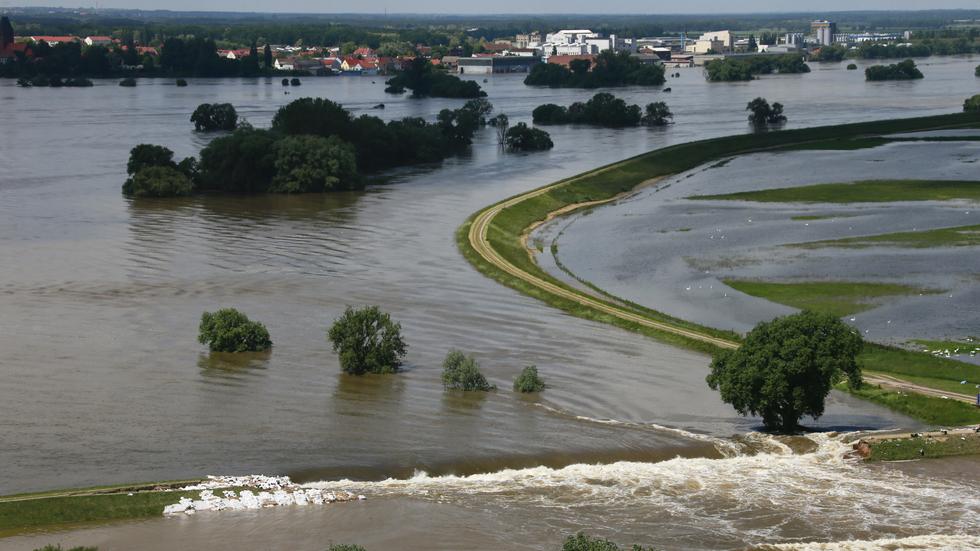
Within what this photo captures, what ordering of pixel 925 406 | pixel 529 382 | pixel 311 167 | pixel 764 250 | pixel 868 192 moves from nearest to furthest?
pixel 925 406
pixel 529 382
pixel 764 250
pixel 868 192
pixel 311 167

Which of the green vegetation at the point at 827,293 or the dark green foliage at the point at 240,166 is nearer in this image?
the green vegetation at the point at 827,293

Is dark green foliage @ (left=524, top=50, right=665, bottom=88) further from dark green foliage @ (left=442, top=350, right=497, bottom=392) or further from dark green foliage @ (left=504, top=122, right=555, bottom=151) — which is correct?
dark green foliage @ (left=442, top=350, right=497, bottom=392)

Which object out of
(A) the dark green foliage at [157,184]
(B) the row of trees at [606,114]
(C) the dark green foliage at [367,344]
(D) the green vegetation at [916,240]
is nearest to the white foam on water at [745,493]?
(C) the dark green foliage at [367,344]

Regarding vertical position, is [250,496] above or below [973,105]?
below

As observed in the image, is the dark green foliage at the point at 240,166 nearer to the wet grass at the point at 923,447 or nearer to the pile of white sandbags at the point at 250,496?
the pile of white sandbags at the point at 250,496

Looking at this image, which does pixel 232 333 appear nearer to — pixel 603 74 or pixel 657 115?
pixel 657 115

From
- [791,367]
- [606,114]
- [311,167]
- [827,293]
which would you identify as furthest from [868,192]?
[606,114]

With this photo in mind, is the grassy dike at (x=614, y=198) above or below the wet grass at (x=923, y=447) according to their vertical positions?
above
